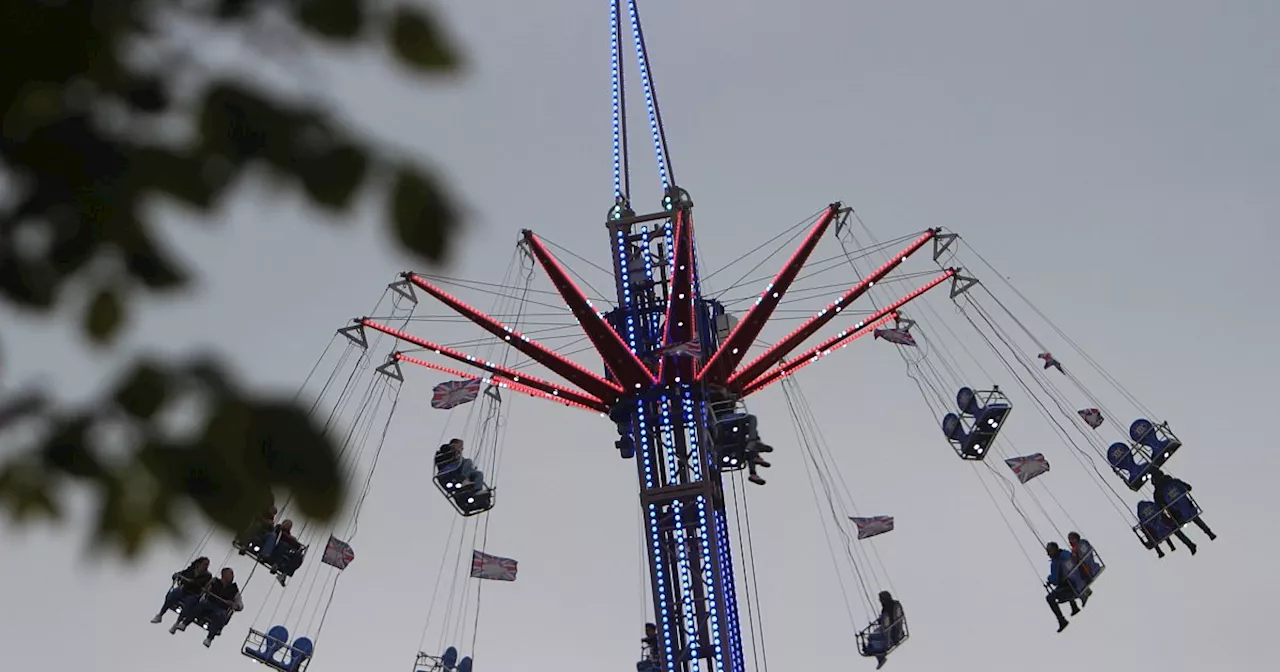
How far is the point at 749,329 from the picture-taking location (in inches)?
952

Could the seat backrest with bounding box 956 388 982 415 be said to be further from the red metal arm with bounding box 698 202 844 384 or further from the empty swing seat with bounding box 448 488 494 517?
the empty swing seat with bounding box 448 488 494 517

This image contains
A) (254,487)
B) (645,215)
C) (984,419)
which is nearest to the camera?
(254,487)

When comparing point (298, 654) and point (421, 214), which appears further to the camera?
point (298, 654)

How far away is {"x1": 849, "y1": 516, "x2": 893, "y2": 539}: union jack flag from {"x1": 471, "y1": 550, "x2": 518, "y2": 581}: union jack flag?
19.0 ft

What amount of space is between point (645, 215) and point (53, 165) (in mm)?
23824

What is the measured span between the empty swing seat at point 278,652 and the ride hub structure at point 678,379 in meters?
3.23

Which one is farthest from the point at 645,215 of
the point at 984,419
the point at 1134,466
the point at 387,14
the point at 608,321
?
the point at 387,14

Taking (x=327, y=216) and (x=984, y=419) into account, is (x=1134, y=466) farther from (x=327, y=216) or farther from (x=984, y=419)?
(x=327, y=216)

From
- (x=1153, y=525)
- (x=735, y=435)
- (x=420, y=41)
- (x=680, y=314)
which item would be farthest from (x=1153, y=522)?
(x=420, y=41)

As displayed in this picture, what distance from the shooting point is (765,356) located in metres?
24.7

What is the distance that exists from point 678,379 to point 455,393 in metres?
4.05

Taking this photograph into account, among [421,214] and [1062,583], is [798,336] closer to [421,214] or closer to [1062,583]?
[1062,583]

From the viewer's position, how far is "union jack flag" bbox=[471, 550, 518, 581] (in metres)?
24.5

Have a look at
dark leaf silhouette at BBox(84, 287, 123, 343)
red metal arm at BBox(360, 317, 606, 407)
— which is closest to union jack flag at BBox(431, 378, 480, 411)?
red metal arm at BBox(360, 317, 606, 407)
